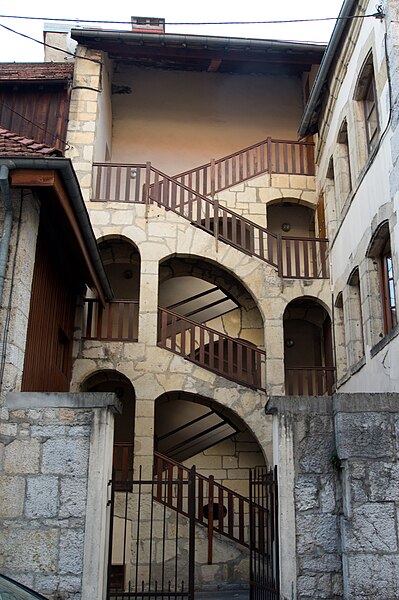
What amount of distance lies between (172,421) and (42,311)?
6.49 metres

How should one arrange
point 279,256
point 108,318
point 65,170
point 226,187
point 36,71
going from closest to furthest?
point 65,170 < point 108,318 < point 279,256 < point 226,187 < point 36,71

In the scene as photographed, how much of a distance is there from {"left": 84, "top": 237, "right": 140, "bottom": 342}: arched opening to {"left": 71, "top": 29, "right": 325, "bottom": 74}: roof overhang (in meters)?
4.46

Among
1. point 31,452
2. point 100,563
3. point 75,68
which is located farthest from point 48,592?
point 75,68

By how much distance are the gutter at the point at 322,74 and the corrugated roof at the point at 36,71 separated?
5280mm

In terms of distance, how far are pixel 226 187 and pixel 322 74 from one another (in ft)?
10.7

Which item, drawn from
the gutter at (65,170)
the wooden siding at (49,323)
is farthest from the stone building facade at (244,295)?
the gutter at (65,170)

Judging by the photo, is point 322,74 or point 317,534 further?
point 322,74

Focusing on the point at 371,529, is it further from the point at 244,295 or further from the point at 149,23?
the point at 149,23

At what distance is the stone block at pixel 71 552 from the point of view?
6375 mm

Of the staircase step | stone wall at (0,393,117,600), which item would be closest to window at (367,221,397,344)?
the staircase step

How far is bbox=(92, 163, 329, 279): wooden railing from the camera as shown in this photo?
13633mm

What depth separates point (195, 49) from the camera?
15.2m

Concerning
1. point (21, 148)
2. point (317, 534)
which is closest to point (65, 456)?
point (317, 534)

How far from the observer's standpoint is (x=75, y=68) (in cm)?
1501
